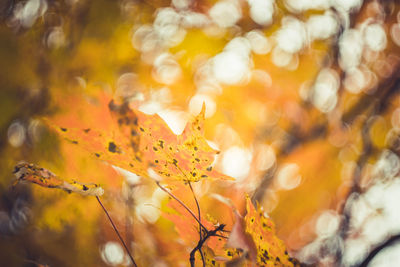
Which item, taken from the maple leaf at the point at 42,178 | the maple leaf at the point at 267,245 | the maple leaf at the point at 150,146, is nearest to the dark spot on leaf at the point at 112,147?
the maple leaf at the point at 150,146

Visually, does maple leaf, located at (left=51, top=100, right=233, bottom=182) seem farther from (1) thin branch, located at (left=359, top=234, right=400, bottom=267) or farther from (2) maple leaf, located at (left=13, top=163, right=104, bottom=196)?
(1) thin branch, located at (left=359, top=234, right=400, bottom=267)

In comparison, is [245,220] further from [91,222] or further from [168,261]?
[91,222]

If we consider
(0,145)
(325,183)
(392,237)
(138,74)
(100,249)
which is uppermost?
(138,74)

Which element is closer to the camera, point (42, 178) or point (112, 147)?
point (42, 178)

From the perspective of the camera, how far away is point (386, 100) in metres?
1.16

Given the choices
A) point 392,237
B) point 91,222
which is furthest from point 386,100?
point 91,222

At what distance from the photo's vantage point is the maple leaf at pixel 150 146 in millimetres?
517

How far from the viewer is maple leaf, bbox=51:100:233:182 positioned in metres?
0.52

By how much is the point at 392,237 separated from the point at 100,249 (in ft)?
3.49

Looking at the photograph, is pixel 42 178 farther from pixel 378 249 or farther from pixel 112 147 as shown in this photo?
pixel 378 249

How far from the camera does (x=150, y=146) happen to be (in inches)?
22.5

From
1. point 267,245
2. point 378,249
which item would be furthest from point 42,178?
point 378,249

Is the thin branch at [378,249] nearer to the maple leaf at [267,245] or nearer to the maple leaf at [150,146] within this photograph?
the maple leaf at [267,245]

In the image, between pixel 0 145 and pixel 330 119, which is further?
pixel 0 145
